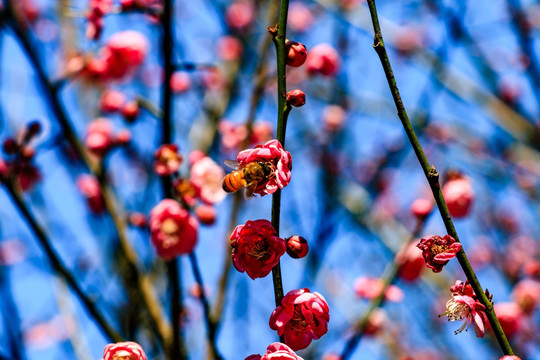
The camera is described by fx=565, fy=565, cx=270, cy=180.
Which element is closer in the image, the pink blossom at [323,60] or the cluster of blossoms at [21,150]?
the cluster of blossoms at [21,150]

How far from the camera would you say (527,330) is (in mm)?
3936

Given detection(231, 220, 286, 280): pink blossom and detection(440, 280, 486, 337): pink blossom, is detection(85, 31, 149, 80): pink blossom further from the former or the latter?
detection(440, 280, 486, 337): pink blossom

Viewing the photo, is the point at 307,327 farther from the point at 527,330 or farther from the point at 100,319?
the point at 527,330

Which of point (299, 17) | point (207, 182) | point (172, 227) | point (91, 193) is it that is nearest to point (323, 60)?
point (207, 182)

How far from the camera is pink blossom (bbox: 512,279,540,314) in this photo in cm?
348

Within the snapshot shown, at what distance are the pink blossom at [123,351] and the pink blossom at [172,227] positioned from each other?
2.26 ft

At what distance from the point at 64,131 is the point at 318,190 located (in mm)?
1903

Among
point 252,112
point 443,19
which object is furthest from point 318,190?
point 443,19

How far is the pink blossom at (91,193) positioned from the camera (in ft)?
12.0

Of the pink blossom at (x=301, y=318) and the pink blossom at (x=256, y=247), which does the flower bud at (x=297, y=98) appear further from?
the pink blossom at (x=301, y=318)

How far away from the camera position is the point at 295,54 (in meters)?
1.46

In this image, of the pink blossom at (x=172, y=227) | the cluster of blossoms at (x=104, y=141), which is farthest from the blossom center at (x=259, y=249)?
the cluster of blossoms at (x=104, y=141)

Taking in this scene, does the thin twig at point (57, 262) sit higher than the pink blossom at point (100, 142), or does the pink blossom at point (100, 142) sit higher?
the pink blossom at point (100, 142)

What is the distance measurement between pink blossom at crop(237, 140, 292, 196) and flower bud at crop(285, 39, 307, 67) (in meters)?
0.25
